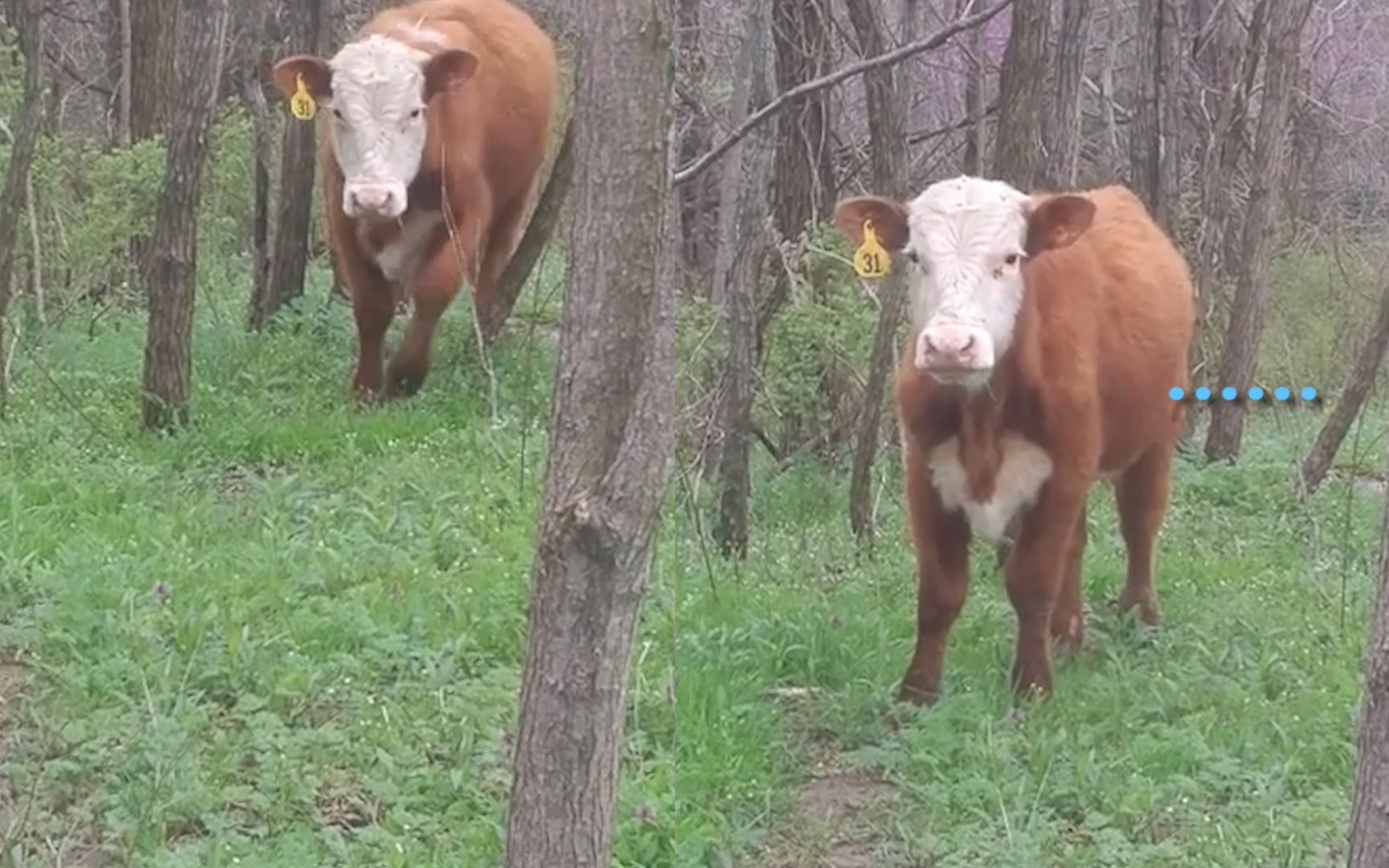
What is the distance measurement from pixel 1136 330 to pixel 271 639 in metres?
3.23

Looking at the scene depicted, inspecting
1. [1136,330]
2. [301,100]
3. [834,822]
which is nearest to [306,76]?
[301,100]

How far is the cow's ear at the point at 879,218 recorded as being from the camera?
6355 millimetres

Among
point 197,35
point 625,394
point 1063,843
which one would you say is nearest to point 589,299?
point 625,394

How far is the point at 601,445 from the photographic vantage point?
3.51m

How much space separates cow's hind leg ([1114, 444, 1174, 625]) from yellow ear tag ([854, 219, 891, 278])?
1.68m

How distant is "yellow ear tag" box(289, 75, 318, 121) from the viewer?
942 cm

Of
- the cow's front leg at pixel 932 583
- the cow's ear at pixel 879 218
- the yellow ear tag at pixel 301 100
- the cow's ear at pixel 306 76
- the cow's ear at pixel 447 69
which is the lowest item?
the cow's front leg at pixel 932 583

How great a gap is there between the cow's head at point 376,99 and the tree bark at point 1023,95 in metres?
2.98

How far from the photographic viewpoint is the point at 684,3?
499 inches

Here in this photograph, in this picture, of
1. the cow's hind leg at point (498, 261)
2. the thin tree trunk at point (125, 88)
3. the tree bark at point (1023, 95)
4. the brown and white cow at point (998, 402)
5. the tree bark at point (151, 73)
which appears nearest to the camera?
the brown and white cow at point (998, 402)

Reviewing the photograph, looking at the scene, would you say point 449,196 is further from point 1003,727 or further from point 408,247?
point 1003,727

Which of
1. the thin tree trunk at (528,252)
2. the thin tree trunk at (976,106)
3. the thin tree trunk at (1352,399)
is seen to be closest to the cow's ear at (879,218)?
the thin tree trunk at (1352,399)

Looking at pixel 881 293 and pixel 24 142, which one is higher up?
pixel 24 142

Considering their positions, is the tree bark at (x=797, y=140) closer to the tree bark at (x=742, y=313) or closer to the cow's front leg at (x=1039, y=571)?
the tree bark at (x=742, y=313)
